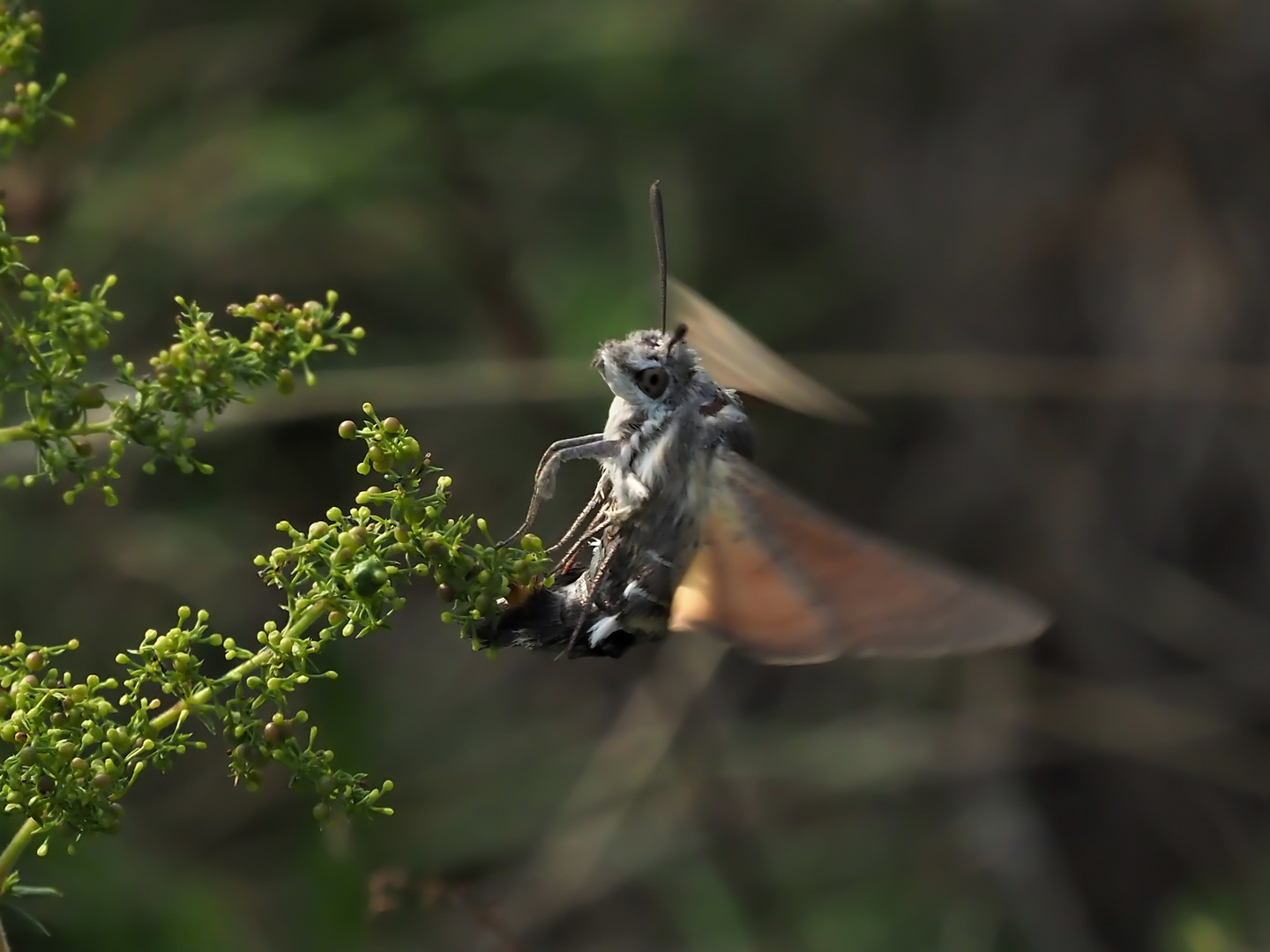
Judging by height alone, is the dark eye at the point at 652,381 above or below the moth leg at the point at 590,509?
above

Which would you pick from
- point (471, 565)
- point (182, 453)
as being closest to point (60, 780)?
point (182, 453)

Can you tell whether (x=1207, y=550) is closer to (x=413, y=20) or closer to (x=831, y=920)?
(x=831, y=920)

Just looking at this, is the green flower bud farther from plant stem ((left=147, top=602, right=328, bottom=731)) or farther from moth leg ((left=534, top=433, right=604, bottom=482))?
moth leg ((left=534, top=433, right=604, bottom=482))

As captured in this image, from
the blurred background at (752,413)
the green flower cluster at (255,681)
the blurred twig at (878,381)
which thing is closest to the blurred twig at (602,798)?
the blurred background at (752,413)

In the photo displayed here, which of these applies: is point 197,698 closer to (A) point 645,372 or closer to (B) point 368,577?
(B) point 368,577

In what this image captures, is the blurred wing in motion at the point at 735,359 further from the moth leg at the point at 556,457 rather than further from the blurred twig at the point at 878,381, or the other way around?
the blurred twig at the point at 878,381

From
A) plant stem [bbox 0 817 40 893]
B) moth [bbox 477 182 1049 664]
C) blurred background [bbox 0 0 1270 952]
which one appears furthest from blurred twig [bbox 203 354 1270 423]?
plant stem [bbox 0 817 40 893]

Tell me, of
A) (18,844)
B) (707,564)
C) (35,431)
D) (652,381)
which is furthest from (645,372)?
(18,844)
